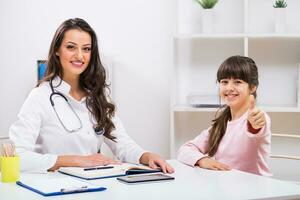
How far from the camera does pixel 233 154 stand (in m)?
2.35

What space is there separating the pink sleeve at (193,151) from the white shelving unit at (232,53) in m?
1.30

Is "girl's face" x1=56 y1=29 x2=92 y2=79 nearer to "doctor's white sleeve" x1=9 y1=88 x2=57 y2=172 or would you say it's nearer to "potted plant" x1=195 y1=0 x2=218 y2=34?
"doctor's white sleeve" x1=9 y1=88 x2=57 y2=172

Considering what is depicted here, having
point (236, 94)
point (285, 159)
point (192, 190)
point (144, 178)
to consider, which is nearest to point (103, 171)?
point (144, 178)

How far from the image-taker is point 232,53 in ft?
12.9

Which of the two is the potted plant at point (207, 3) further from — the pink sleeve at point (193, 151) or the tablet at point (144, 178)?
the tablet at point (144, 178)

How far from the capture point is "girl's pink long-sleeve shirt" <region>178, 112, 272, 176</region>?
225 centimetres

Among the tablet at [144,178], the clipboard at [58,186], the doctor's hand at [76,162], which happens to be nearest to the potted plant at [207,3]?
the doctor's hand at [76,162]

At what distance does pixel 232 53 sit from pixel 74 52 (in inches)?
67.3

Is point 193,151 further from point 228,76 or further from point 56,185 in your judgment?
point 56,185

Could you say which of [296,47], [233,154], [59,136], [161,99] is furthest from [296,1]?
[59,136]

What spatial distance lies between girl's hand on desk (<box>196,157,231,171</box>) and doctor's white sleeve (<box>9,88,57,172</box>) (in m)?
0.59

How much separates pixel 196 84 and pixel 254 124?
1828mm

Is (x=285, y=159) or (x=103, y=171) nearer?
(x=103, y=171)

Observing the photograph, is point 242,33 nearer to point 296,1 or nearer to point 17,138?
point 296,1
